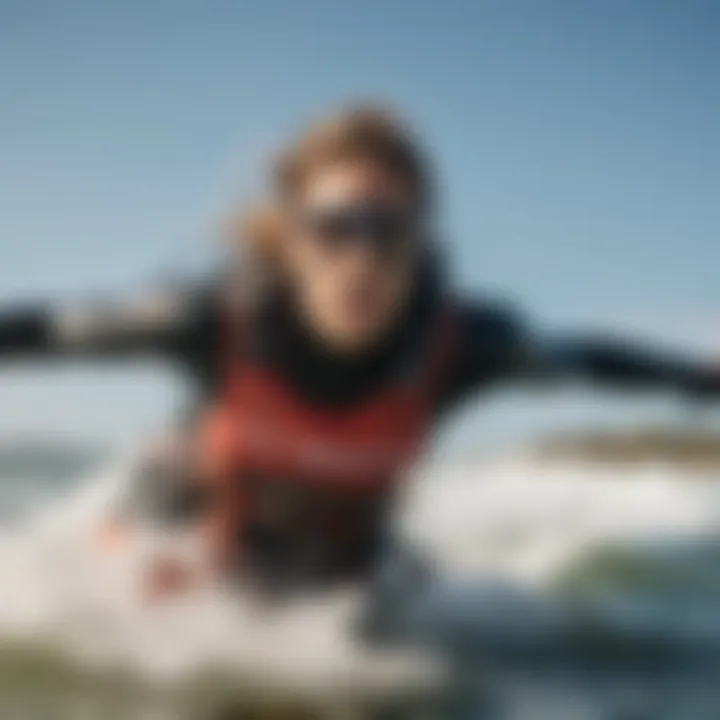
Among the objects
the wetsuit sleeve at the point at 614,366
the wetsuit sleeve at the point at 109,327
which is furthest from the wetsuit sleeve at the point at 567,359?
the wetsuit sleeve at the point at 109,327

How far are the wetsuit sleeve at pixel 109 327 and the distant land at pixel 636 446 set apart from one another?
272mm

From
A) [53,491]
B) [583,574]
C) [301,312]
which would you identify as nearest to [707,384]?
[583,574]

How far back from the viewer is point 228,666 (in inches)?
29.0

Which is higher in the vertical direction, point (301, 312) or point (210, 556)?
point (301, 312)

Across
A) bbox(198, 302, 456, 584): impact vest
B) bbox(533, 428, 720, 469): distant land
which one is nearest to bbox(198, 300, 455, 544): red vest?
bbox(198, 302, 456, 584): impact vest

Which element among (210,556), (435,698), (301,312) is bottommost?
(435,698)

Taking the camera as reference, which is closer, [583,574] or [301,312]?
[301,312]

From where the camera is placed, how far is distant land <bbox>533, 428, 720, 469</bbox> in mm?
847

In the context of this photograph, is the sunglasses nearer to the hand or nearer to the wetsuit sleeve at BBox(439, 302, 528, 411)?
the wetsuit sleeve at BBox(439, 302, 528, 411)

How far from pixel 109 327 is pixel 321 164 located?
0.17 meters

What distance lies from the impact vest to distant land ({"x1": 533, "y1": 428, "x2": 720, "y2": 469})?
11 cm

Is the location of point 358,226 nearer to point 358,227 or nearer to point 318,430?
point 358,227

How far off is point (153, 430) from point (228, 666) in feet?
0.53

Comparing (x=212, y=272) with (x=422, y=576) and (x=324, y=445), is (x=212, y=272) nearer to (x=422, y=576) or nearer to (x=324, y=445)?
(x=324, y=445)
